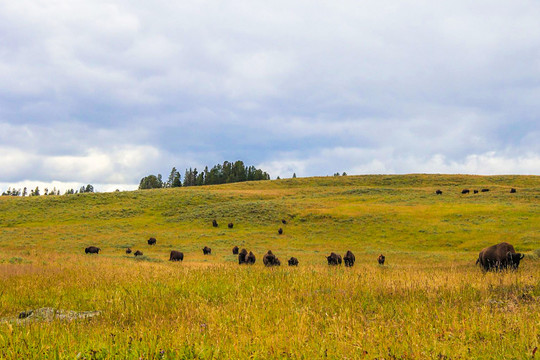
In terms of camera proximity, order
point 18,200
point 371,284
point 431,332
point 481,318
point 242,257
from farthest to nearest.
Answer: point 18,200 < point 242,257 < point 371,284 < point 481,318 < point 431,332

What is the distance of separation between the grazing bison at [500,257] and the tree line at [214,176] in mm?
117932

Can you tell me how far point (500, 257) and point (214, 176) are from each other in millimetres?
122353

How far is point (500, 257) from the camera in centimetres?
1595

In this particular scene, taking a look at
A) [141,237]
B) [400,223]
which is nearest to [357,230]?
[400,223]

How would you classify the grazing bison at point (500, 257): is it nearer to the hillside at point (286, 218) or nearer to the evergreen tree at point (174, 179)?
the hillside at point (286, 218)

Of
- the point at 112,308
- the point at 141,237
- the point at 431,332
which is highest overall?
the point at 431,332

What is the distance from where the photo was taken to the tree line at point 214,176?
134 m

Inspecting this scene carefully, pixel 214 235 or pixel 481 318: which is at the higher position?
pixel 481 318

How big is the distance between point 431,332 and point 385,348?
81 centimetres

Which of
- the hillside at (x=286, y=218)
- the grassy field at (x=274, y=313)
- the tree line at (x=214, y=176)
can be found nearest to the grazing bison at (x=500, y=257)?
the grassy field at (x=274, y=313)

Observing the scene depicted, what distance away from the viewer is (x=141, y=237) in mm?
42250

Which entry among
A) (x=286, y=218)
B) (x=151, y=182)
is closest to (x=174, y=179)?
(x=151, y=182)

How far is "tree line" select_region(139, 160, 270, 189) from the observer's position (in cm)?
13362

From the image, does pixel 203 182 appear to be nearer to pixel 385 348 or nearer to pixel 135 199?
pixel 135 199
